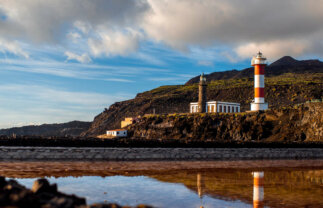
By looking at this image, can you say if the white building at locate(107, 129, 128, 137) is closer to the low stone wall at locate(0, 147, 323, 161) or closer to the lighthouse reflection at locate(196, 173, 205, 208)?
the low stone wall at locate(0, 147, 323, 161)

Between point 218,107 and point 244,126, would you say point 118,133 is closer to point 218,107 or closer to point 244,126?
point 218,107

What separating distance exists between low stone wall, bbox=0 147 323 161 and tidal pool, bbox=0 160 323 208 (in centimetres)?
460

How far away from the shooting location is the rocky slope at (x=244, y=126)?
42.5 m

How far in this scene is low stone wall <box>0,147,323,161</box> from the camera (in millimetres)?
22922

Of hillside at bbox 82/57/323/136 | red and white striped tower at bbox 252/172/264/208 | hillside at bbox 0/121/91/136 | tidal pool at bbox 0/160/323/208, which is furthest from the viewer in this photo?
hillside at bbox 0/121/91/136

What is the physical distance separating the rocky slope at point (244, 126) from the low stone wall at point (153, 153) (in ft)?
28.8

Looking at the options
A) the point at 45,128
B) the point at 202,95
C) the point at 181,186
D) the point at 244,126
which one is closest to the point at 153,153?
the point at 181,186

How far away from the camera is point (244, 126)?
50438 mm

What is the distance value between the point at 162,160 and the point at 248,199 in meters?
14.0

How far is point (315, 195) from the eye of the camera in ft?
40.9

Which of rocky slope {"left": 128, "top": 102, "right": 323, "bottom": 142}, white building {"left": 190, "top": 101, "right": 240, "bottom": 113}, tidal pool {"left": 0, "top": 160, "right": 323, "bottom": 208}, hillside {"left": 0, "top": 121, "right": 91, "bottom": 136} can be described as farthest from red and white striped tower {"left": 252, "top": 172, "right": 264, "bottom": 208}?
hillside {"left": 0, "top": 121, "right": 91, "bottom": 136}

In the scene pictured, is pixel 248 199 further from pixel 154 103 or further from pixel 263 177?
pixel 154 103

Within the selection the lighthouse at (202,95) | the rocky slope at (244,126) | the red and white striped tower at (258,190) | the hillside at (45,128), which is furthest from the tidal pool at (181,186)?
the hillside at (45,128)

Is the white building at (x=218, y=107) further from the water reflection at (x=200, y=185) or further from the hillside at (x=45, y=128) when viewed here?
the hillside at (x=45, y=128)
